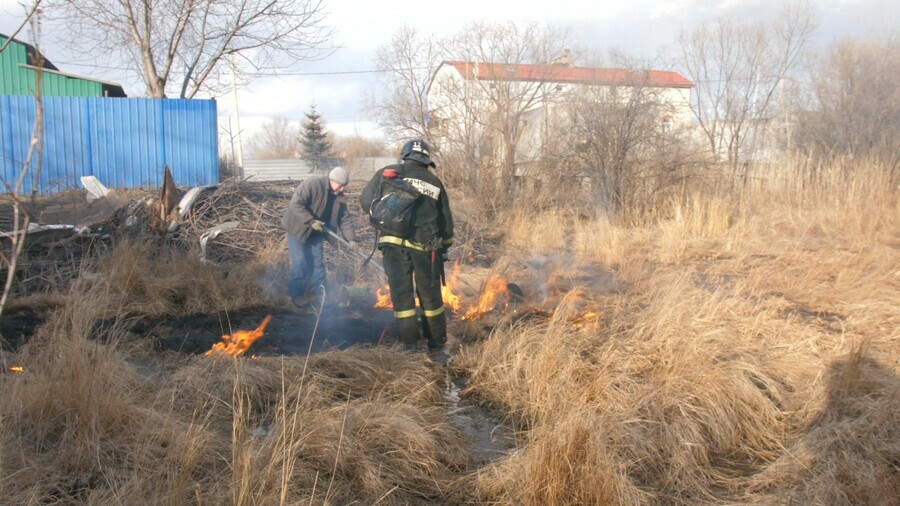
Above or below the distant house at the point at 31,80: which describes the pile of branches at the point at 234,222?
below

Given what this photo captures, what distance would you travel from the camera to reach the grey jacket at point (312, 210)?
→ 24.0ft

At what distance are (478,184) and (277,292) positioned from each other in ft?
24.1

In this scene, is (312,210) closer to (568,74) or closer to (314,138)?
(568,74)

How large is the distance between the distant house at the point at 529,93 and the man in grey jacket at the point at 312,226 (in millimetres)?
7276

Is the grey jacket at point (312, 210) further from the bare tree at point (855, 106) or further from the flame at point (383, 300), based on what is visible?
the bare tree at point (855, 106)

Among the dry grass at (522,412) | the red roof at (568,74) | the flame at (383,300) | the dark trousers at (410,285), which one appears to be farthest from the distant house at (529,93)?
the dark trousers at (410,285)

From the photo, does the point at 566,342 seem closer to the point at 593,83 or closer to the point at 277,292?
the point at 277,292

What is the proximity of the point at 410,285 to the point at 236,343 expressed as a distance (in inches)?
58.1

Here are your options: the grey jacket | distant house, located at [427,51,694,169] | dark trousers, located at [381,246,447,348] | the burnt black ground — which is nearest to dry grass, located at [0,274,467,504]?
dark trousers, located at [381,246,447,348]

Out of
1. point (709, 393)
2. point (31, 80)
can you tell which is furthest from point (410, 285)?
point (31, 80)

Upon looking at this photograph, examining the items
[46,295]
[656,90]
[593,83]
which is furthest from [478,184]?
[46,295]

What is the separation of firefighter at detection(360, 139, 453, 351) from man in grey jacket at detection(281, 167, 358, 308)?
1.92m

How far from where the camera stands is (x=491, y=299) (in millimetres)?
6859

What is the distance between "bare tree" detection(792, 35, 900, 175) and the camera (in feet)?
41.9
